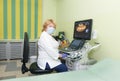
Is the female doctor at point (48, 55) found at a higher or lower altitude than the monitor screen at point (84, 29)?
lower

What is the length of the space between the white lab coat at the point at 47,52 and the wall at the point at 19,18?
2.22 meters

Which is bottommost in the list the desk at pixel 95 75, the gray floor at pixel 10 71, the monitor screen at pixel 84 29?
the gray floor at pixel 10 71

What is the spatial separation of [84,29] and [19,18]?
8.05ft

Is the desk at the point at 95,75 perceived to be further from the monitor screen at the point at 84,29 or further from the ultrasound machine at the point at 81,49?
the monitor screen at the point at 84,29

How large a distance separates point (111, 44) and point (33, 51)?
279cm

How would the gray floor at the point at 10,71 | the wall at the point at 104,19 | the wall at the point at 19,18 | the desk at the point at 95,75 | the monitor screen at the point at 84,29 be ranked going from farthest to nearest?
the wall at the point at 19,18 → the gray floor at the point at 10,71 → the monitor screen at the point at 84,29 → the wall at the point at 104,19 → the desk at the point at 95,75

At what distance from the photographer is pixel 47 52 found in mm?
2291

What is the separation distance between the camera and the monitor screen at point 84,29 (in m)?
2.44

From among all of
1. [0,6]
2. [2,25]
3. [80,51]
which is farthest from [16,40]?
[80,51]

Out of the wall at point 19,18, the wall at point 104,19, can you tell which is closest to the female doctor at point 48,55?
the wall at point 104,19

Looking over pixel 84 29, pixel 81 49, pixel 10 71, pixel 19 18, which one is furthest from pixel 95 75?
pixel 19 18

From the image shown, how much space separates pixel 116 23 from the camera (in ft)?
7.21

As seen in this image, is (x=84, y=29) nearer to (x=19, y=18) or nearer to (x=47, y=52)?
(x=47, y=52)

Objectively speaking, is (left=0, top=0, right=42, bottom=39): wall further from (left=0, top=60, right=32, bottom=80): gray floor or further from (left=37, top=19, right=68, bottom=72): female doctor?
(left=37, top=19, right=68, bottom=72): female doctor
